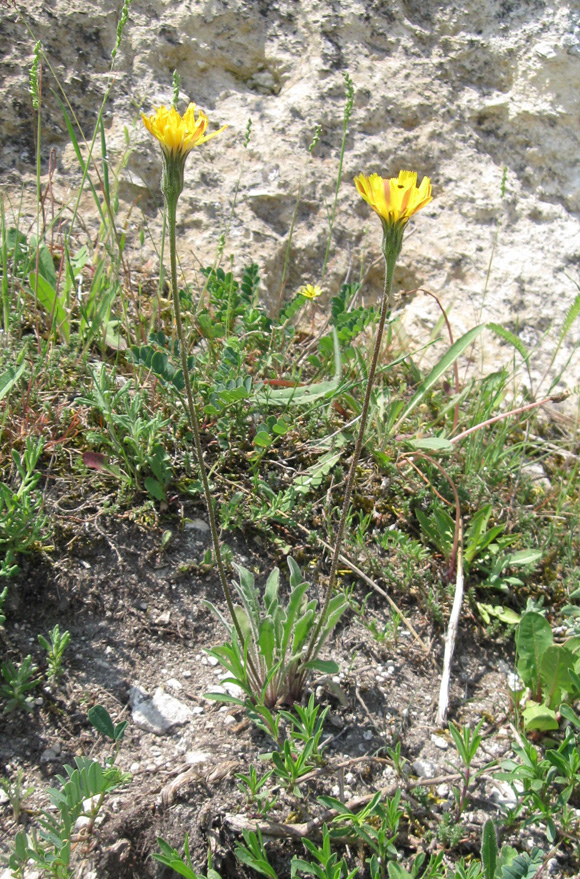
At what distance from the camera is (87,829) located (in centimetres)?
165

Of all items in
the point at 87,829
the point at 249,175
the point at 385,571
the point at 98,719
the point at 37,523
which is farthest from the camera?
the point at 249,175

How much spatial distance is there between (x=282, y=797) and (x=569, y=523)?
1589mm

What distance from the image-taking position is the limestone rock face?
3.18 m

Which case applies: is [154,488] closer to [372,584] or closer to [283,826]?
[372,584]

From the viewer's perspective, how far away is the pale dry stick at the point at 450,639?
2113 mm

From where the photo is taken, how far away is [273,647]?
192cm

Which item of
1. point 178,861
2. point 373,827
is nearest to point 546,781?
point 373,827

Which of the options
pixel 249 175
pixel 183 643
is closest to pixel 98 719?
pixel 183 643

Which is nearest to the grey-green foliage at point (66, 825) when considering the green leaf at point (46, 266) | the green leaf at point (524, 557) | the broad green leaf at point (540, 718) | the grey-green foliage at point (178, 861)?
the grey-green foliage at point (178, 861)

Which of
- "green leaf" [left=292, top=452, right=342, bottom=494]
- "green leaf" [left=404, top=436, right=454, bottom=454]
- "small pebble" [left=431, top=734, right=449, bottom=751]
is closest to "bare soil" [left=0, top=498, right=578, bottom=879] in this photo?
"small pebble" [left=431, top=734, right=449, bottom=751]

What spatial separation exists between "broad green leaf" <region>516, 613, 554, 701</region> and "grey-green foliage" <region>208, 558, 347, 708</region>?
0.61 metres

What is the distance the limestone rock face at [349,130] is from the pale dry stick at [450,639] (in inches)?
51.6

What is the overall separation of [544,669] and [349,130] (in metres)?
2.79

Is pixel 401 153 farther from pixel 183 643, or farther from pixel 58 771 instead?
pixel 58 771
